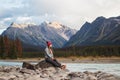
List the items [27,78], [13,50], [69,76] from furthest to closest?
[13,50] → [69,76] → [27,78]

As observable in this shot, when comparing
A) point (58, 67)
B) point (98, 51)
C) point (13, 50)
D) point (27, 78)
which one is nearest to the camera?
point (27, 78)

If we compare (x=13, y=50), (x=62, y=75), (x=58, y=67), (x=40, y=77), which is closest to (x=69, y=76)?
(x=62, y=75)

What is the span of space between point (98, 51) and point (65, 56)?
16752 millimetres

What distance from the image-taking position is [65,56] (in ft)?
562

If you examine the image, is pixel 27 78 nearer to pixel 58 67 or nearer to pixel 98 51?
pixel 58 67

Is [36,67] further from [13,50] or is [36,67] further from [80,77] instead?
[13,50]

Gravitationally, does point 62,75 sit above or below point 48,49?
below

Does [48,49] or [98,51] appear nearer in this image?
[48,49]

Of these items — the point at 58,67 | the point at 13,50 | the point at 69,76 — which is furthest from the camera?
the point at 13,50

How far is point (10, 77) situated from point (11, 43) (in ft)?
436

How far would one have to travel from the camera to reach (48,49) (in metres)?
30.0

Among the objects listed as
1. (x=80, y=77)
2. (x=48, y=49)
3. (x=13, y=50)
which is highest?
(x=13, y=50)

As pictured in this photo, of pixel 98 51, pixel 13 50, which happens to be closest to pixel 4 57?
pixel 13 50

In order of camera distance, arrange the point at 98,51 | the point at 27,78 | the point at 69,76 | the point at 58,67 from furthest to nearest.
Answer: the point at 98,51 < the point at 58,67 < the point at 69,76 < the point at 27,78
